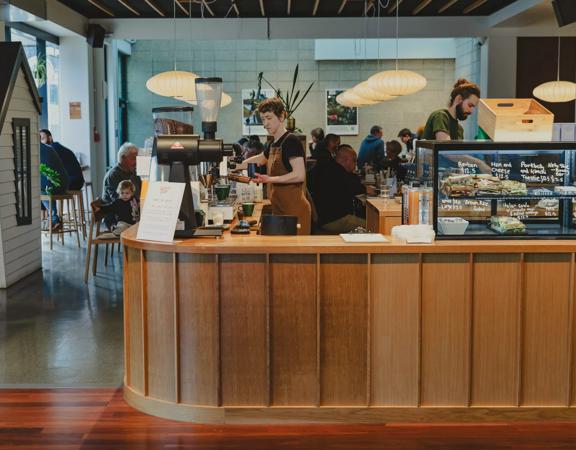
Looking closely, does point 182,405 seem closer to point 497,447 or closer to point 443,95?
point 497,447

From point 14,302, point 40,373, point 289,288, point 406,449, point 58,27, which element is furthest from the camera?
point 58,27

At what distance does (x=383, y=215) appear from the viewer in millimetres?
6773

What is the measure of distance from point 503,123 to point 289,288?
1.40 m

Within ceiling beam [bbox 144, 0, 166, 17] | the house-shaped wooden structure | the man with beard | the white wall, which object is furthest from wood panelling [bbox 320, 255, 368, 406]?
the white wall

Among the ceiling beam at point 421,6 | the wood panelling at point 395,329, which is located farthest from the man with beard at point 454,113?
the ceiling beam at point 421,6

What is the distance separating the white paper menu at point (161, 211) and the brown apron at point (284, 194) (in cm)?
192

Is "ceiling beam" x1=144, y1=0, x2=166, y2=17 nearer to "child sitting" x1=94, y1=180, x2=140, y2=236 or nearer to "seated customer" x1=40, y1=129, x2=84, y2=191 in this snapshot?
"seated customer" x1=40, y1=129, x2=84, y2=191

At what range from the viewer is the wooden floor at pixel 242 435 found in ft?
12.3

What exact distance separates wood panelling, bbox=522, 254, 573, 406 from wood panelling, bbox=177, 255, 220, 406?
1.49 meters

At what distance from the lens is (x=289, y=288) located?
3.94 metres

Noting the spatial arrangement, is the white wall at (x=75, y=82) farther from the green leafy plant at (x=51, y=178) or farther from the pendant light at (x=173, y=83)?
the pendant light at (x=173, y=83)

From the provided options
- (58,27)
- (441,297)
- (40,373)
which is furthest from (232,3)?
(441,297)

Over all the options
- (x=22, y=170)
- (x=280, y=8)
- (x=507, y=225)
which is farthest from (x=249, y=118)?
(x=507, y=225)

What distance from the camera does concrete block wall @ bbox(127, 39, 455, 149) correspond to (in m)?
16.8
